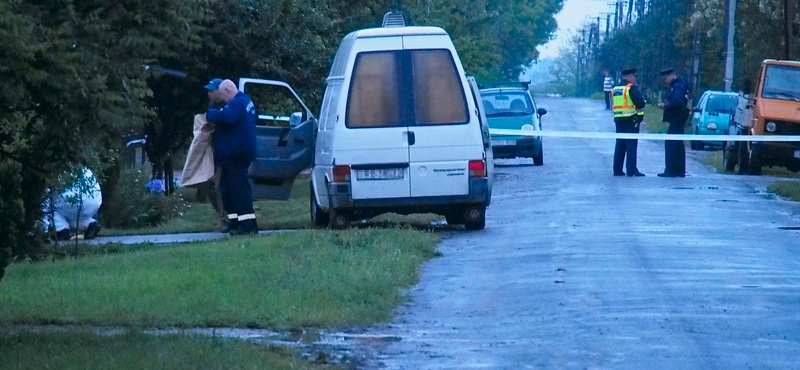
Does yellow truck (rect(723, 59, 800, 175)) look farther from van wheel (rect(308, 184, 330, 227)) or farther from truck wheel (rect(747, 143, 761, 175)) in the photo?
van wheel (rect(308, 184, 330, 227))

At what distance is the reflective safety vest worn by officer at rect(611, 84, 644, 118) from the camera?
21.7 meters

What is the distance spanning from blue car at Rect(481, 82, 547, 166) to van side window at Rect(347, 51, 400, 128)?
1208 centimetres

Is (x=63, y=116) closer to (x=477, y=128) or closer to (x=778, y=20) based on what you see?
(x=477, y=128)

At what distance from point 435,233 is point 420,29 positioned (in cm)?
221

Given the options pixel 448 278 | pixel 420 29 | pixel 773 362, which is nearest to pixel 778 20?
pixel 420 29

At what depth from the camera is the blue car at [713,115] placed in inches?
1403

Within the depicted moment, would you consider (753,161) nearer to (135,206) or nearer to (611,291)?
(135,206)

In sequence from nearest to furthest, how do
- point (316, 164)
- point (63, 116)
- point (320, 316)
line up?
point (63, 116), point (320, 316), point (316, 164)

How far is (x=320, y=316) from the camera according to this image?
27.9 ft

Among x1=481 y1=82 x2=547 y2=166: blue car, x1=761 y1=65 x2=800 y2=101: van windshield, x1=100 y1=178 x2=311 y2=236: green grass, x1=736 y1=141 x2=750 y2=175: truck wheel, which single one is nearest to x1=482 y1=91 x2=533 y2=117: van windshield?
x1=481 y1=82 x2=547 y2=166: blue car

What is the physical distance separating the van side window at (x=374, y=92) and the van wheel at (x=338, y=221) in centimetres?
107

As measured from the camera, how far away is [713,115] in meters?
36.2

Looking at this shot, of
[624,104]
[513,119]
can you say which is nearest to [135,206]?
[624,104]

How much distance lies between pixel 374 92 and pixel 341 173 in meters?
0.94
